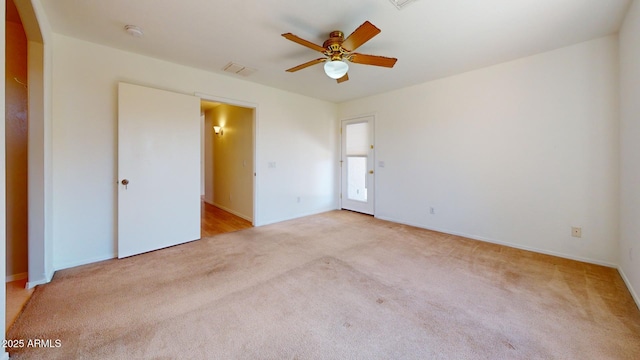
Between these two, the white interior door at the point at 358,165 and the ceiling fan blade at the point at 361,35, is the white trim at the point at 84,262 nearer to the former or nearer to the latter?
the ceiling fan blade at the point at 361,35

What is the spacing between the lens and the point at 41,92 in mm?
2180

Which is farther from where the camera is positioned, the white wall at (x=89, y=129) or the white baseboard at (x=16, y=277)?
the white wall at (x=89, y=129)

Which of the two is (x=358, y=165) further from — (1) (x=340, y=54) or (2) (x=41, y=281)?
(2) (x=41, y=281)

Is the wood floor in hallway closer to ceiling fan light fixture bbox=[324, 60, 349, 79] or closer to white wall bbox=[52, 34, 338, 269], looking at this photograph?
white wall bbox=[52, 34, 338, 269]

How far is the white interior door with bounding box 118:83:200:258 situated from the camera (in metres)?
2.93

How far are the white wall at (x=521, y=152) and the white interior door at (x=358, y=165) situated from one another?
2.25 feet

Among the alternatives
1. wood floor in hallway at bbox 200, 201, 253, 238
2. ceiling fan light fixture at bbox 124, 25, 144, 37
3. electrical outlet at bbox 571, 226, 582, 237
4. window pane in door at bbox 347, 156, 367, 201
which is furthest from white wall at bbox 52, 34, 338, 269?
electrical outlet at bbox 571, 226, 582, 237

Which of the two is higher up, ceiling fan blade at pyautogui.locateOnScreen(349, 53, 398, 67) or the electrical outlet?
ceiling fan blade at pyautogui.locateOnScreen(349, 53, 398, 67)

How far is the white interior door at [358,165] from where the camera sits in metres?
5.09

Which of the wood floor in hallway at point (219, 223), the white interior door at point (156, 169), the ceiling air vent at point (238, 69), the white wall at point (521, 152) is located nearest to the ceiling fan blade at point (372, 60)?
the ceiling air vent at point (238, 69)

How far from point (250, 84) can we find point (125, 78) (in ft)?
5.61

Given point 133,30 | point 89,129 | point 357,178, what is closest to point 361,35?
point 133,30

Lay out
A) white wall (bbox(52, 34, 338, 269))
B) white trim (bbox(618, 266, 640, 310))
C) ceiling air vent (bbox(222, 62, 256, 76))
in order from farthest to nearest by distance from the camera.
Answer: ceiling air vent (bbox(222, 62, 256, 76)), white wall (bbox(52, 34, 338, 269)), white trim (bbox(618, 266, 640, 310))

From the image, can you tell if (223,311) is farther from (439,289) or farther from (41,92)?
(41,92)
